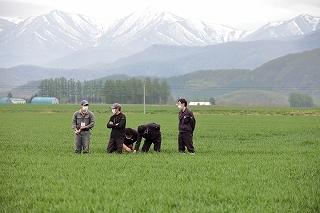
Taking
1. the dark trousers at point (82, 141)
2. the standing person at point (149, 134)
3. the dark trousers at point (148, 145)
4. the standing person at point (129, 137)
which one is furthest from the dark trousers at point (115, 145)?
the dark trousers at point (148, 145)

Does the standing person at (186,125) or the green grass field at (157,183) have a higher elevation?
the standing person at (186,125)

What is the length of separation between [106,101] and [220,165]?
172m

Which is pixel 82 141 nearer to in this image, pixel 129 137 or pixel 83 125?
pixel 83 125

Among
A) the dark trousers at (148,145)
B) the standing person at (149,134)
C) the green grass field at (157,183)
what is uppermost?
the standing person at (149,134)

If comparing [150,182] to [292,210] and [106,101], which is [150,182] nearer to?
[292,210]

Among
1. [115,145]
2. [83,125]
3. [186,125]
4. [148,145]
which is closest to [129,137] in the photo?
[115,145]

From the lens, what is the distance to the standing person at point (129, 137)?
2084 centimetres

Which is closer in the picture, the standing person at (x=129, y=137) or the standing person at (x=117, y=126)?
the standing person at (x=117, y=126)

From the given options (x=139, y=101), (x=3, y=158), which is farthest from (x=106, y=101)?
(x=3, y=158)

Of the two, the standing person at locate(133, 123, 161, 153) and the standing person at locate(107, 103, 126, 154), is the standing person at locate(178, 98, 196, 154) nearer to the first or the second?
the standing person at locate(133, 123, 161, 153)

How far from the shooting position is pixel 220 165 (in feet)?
53.4

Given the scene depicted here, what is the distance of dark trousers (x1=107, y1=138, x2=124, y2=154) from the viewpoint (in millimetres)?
20250

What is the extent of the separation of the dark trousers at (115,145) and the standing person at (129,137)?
1.29 ft

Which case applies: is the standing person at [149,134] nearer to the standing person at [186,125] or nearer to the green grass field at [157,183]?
the standing person at [186,125]
